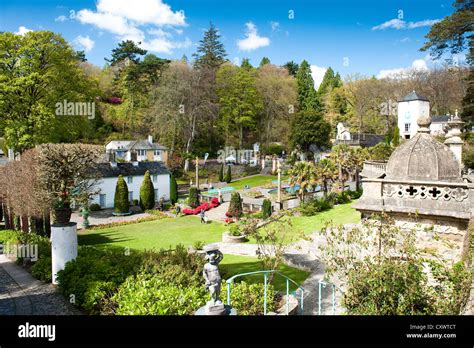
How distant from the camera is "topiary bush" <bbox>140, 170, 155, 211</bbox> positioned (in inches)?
1049

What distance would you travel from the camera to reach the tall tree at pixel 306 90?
30.4 metres

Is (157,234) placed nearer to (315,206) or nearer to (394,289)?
(315,206)

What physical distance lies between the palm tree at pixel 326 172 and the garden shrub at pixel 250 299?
1735cm

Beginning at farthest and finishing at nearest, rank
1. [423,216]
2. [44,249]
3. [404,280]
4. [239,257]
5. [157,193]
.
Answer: [157,193], [239,257], [44,249], [423,216], [404,280]

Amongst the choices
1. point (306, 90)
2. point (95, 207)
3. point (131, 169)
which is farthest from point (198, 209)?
point (306, 90)

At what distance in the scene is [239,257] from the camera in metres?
13.5

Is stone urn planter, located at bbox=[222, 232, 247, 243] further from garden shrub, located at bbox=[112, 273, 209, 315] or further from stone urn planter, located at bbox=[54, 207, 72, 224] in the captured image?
garden shrub, located at bbox=[112, 273, 209, 315]

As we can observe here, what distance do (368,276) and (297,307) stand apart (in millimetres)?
2842

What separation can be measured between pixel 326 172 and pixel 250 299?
18938 mm

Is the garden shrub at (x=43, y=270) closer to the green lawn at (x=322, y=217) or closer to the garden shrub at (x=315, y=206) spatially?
the green lawn at (x=322, y=217)

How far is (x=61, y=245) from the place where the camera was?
915 cm

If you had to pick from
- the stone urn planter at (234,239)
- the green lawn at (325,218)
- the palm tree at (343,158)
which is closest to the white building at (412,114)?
the palm tree at (343,158)
